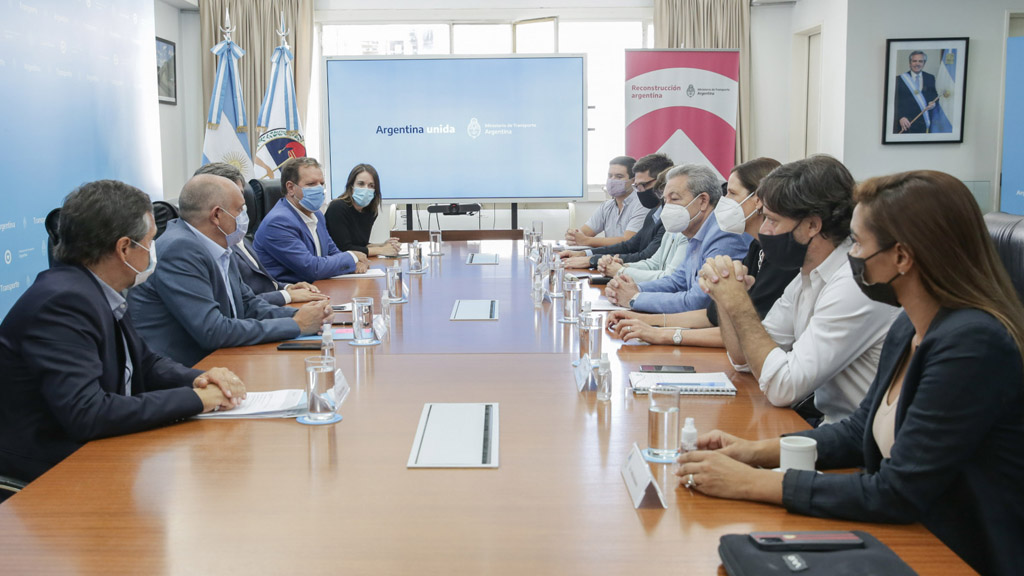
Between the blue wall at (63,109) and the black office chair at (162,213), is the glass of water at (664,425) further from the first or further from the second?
the blue wall at (63,109)

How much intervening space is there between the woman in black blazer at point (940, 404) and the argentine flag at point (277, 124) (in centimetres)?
678

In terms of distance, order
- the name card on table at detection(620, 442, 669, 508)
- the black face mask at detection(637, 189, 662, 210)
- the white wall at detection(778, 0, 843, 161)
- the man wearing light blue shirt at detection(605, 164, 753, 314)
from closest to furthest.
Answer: the name card on table at detection(620, 442, 669, 508) → the man wearing light blue shirt at detection(605, 164, 753, 314) → the black face mask at detection(637, 189, 662, 210) → the white wall at detection(778, 0, 843, 161)

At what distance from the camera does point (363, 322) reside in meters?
2.76

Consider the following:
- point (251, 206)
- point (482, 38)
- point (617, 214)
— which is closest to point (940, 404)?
point (251, 206)

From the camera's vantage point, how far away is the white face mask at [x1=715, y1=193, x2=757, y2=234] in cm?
322

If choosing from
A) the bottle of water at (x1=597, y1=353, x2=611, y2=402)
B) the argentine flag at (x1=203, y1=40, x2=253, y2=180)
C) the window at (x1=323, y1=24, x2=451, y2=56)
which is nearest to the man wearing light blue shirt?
the bottle of water at (x1=597, y1=353, x2=611, y2=402)

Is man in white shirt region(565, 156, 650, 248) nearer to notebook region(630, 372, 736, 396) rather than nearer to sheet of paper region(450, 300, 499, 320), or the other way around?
sheet of paper region(450, 300, 499, 320)

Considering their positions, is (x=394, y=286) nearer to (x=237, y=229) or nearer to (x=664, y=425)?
(x=237, y=229)

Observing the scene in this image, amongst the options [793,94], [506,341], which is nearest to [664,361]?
[506,341]

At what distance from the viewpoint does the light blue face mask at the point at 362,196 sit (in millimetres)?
5891

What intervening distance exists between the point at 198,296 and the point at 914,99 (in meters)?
6.62

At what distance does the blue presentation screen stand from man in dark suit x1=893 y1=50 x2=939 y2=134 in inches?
104

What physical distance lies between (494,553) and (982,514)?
790 millimetres

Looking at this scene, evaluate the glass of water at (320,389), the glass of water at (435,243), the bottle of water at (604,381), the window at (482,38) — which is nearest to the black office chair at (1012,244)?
the bottle of water at (604,381)
